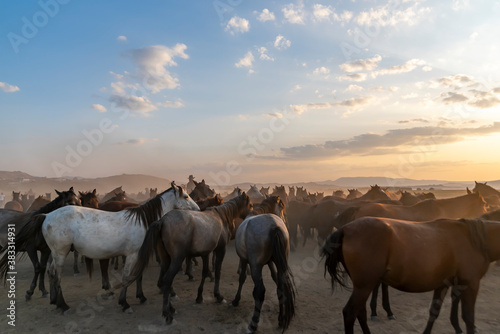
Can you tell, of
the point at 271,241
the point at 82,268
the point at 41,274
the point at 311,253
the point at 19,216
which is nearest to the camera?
the point at 271,241

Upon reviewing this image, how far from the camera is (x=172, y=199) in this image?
7082mm

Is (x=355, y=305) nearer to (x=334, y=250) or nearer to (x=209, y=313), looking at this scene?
(x=334, y=250)

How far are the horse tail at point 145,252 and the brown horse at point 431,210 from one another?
6.25 metres

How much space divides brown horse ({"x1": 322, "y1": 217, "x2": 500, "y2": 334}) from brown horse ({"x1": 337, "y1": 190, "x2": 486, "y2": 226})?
3.69 meters

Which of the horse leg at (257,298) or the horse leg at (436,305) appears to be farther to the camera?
the horse leg at (257,298)

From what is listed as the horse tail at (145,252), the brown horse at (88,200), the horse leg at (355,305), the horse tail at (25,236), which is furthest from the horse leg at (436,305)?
the brown horse at (88,200)

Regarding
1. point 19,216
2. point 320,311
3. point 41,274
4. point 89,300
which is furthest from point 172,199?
point 19,216

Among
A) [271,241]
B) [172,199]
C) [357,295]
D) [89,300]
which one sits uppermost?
[172,199]

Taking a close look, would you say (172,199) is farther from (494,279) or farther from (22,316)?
(494,279)

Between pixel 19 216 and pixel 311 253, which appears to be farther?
pixel 311 253

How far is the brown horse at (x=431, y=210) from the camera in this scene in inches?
316

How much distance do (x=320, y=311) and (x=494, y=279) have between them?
6613 millimetres

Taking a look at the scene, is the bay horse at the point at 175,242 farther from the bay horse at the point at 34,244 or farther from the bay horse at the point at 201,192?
the bay horse at the point at 201,192

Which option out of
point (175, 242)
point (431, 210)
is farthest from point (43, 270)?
point (431, 210)
